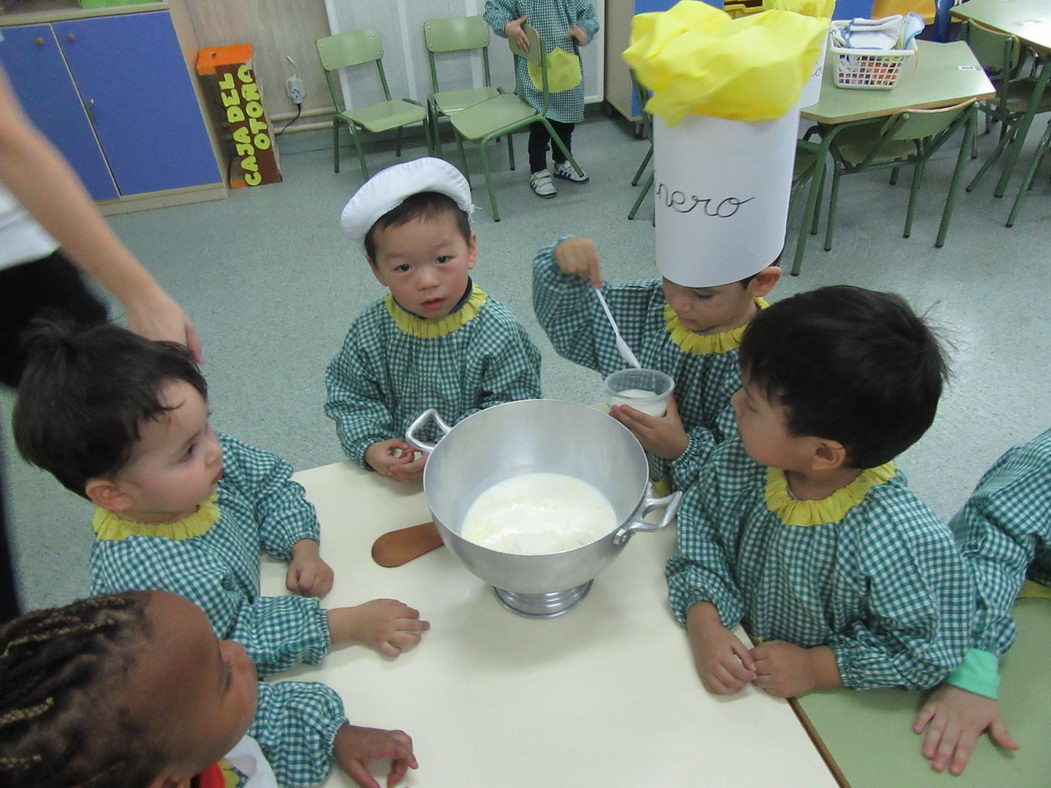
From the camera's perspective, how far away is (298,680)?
77 centimetres

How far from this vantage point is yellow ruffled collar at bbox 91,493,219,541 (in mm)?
795

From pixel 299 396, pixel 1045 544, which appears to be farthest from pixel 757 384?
pixel 299 396

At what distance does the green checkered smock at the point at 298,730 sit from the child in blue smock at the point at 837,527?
0.40 m

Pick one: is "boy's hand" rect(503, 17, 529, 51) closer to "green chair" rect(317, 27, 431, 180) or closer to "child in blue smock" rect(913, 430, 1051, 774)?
"green chair" rect(317, 27, 431, 180)

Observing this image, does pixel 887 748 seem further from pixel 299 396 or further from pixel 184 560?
pixel 299 396

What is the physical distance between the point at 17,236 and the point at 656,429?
39.8 inches

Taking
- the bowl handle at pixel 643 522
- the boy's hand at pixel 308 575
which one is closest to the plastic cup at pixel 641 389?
the bowl handle at pixel 643 522

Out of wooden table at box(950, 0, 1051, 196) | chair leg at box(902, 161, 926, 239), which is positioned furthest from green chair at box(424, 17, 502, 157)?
wooden table at box(950, 0, 1051, 196)

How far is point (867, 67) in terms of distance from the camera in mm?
2426

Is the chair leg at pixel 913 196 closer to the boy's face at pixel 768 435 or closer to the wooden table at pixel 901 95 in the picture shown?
the wooden table at pixel 901 95

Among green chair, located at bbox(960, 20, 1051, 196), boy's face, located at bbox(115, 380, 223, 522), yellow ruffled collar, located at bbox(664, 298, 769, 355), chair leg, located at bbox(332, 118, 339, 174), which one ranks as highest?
boy's face, located at bbox(115, 380, 223, 522)

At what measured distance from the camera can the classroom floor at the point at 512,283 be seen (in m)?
1.96

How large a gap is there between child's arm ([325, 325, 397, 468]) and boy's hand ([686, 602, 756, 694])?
0.55 metres

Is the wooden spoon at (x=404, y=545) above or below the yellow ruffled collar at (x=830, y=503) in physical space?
below
